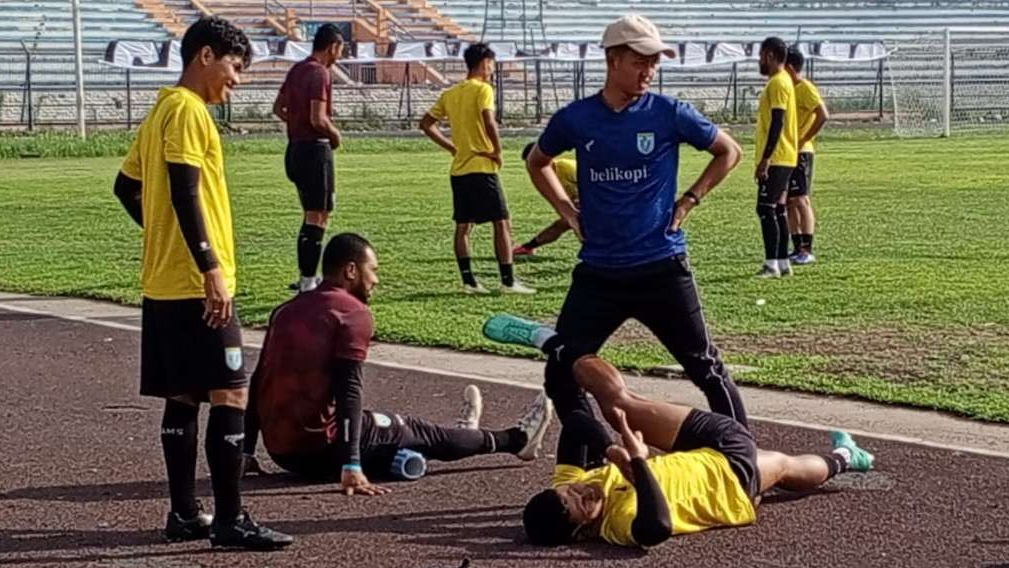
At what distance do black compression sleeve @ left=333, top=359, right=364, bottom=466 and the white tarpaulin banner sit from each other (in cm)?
3797

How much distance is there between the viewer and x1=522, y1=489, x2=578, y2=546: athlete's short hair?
6402 mm

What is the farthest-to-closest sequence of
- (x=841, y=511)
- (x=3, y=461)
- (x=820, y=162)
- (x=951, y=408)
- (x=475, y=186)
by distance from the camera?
(x=820, y=162)
(x=475, y=186)
(x=951, y=408)
(x=3, y=461)
(x=841, y=511)

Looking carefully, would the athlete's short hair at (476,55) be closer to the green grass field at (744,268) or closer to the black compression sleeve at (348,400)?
the green grass field at (744,268)

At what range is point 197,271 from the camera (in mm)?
6297

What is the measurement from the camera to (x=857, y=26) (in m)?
64.1

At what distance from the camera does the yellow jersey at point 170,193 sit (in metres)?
6.23

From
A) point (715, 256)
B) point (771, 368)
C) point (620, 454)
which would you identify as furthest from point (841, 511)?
point (715, 256)

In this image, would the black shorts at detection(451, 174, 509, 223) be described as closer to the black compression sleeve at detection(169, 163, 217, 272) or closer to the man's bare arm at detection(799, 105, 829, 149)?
the man's bare arm at detection(799, 105, 829, 149)

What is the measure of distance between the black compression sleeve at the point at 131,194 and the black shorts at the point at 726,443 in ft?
7.48

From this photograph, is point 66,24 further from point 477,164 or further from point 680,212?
point 680,212

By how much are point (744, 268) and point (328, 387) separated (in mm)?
8921

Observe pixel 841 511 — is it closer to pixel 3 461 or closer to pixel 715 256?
pixel 3 461

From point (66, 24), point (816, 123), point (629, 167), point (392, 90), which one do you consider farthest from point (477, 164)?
point (66, 24)

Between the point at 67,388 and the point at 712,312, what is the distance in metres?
4.91
